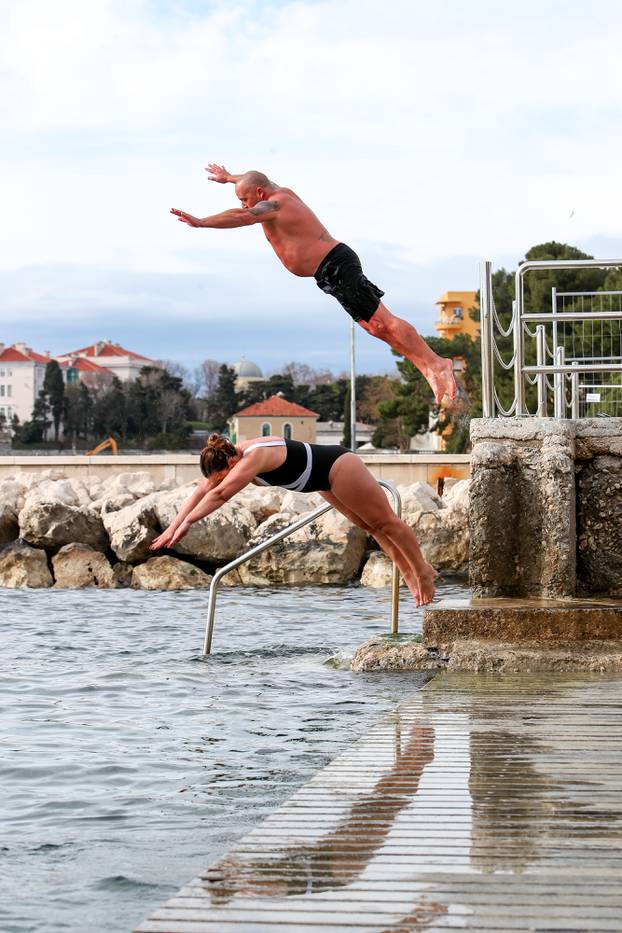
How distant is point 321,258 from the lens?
7.09m

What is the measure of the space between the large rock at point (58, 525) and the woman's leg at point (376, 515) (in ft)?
50.9

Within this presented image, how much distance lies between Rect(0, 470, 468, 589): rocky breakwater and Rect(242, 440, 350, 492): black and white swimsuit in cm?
1378

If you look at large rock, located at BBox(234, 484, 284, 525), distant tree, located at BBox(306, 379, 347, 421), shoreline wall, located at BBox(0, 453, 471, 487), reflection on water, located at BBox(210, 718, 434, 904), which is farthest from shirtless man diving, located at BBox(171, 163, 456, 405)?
distant tree, located at BBox(306, 379, 347, 421)

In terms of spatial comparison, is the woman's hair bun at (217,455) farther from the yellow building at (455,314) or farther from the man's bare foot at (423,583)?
the yellow building at (455,314)

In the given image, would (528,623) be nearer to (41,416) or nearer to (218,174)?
(218,174)

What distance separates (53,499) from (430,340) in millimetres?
43264

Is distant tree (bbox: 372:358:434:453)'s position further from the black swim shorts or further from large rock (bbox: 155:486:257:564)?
the black swim shorts

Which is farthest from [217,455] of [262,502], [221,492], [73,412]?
[73,412]

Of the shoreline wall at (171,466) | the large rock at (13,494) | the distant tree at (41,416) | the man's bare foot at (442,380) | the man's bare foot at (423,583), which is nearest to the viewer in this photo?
the man's bare foot at (442,380)

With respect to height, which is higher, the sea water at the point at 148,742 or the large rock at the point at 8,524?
the large rock at the point at 8,524

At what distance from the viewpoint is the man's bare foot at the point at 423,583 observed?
968 cm

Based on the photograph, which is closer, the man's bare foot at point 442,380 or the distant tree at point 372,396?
the man's bare foot at point 442,380

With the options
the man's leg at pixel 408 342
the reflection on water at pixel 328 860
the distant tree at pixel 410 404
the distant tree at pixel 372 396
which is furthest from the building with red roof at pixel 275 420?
the reflection on water at pixel 328 860

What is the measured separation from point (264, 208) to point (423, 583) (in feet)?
11.7
